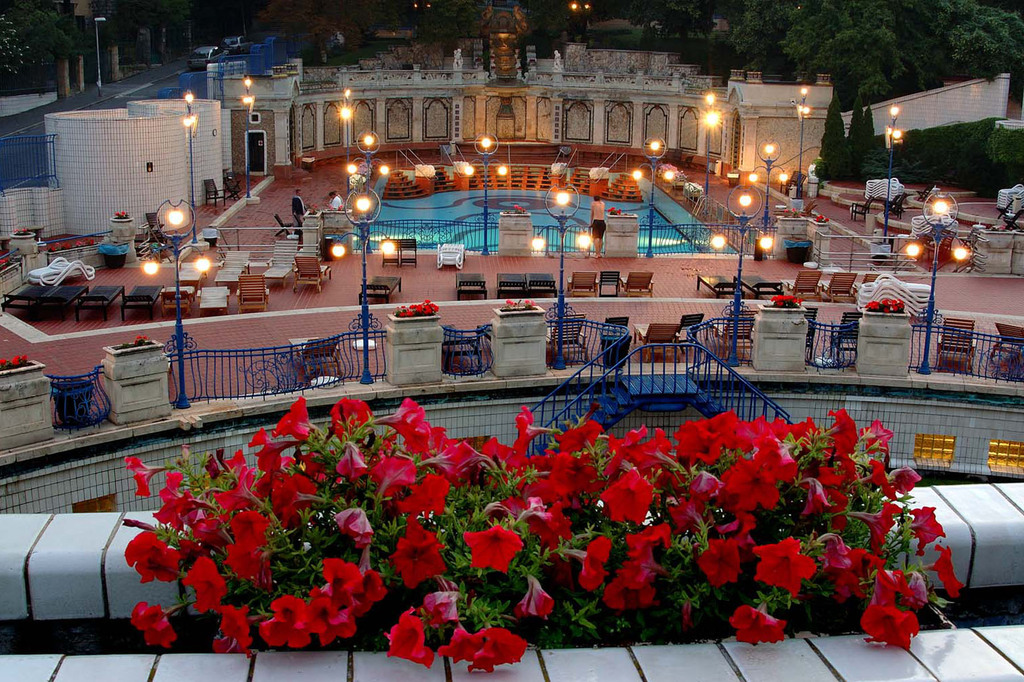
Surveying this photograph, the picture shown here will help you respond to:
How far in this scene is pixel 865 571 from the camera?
666cm

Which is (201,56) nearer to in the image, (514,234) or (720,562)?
(514,234)

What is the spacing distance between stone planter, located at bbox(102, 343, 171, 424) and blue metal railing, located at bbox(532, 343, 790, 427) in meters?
6.17

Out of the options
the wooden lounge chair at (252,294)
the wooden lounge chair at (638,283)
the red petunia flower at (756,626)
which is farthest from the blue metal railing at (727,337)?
the red petunia flower at (756,626)

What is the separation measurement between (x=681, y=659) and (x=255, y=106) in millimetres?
51035

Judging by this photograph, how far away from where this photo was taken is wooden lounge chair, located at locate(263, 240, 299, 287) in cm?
2969

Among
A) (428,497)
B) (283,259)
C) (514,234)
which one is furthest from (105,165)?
(428,497)

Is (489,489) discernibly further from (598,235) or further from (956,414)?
(598,235)

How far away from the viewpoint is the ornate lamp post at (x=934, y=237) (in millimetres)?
21797

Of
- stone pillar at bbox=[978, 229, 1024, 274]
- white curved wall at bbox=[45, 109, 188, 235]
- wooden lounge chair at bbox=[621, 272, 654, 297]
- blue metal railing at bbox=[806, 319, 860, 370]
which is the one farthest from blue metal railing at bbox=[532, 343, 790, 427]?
white curved wall at bbox=[45, 109, 188, 235]

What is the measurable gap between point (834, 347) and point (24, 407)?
1441cm

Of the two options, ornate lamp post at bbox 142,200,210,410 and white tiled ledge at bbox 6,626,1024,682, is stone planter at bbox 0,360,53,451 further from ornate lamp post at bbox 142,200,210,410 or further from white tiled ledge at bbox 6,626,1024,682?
white tiled ledge at bbox 6,626,1024,682

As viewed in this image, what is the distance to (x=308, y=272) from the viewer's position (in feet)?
94.0

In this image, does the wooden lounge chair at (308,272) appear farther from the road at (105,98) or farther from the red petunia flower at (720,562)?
the road at (105,98)

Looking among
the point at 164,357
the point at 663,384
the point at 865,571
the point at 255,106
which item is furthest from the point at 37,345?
the point at 255,106
